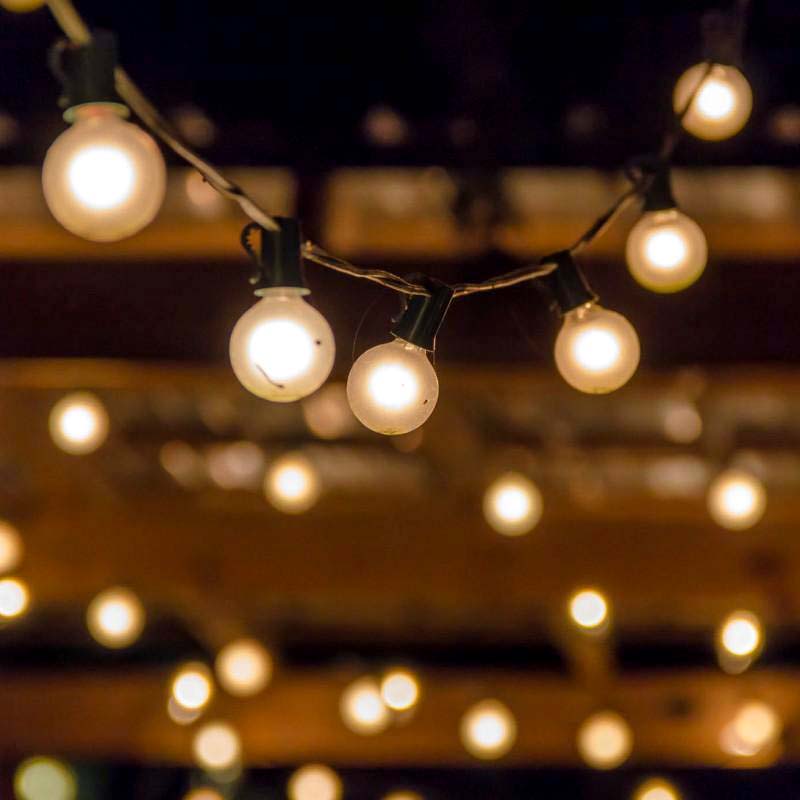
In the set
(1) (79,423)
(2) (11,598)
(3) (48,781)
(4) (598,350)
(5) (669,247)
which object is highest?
(3) (48,781)

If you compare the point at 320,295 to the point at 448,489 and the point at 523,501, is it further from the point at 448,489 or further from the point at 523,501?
the point at 448,489

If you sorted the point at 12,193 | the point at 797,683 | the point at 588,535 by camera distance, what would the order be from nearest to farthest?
the point at 12,193, the point at 588,535, the point at 797,683

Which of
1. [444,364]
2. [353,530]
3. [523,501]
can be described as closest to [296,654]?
[353,530]

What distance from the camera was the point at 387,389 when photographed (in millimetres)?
1250

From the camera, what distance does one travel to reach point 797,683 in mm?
5410

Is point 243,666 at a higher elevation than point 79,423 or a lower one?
higher

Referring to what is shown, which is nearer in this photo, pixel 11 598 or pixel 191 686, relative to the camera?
pixel 11 598

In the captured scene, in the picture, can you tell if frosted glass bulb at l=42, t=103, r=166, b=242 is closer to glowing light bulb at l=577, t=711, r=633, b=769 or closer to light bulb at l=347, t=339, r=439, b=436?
light bulb at l=347, t=339, r=439, b=436

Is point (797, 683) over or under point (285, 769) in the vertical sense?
under

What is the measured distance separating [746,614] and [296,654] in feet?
9.43

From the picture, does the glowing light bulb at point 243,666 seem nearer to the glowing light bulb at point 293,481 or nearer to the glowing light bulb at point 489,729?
the glowing light bulb at point 489,729

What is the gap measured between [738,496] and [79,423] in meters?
2.08

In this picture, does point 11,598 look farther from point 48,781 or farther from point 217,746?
point 48,781

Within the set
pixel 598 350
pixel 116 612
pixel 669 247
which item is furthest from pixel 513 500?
pixel 598 350
